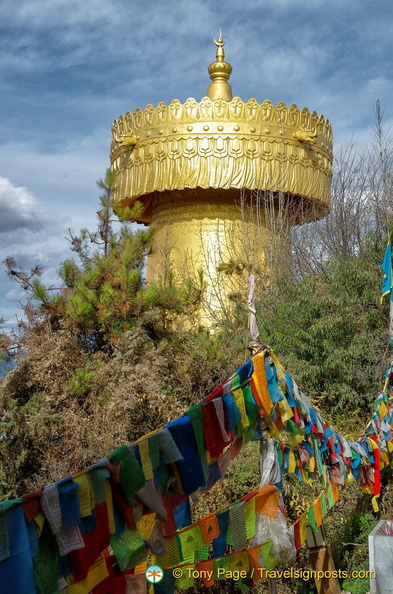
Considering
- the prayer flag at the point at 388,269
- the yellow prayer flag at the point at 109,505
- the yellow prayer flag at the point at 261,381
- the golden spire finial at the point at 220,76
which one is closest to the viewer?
the yellow prayer flag at the point at 109,505

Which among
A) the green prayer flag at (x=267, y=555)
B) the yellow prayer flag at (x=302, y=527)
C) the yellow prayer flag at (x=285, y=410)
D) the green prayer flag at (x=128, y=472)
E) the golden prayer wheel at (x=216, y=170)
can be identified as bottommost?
the green prayer flag at (x=267, y=555)

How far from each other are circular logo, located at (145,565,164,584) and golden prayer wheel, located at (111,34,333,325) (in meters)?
9.84

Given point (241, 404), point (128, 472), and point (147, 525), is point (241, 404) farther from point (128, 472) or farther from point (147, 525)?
point (128, 472)

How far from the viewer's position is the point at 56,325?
1098 centimetres

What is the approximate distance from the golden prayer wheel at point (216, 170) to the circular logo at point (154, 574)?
9840 millimetres

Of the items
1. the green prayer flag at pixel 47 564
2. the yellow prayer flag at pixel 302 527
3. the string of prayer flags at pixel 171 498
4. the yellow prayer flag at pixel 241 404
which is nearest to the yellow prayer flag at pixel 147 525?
the string of prayer flags at pixel 171 498

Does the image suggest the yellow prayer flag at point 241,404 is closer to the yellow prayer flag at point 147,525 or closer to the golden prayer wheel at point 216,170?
the yellow prayer flag at point 147,525

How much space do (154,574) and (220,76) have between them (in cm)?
1272

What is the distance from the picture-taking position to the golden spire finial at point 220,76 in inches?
578

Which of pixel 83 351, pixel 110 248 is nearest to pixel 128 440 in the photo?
pixel 83 351

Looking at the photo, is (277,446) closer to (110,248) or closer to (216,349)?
(216,349)

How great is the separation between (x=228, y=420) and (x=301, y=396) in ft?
3.52

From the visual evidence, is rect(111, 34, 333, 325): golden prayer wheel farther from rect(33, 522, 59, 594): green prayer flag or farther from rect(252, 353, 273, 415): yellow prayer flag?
rect(33, 522, 59, 594): green prayer flag

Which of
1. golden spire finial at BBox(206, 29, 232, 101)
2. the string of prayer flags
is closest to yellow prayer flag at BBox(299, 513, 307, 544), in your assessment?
the string of prayer flags
